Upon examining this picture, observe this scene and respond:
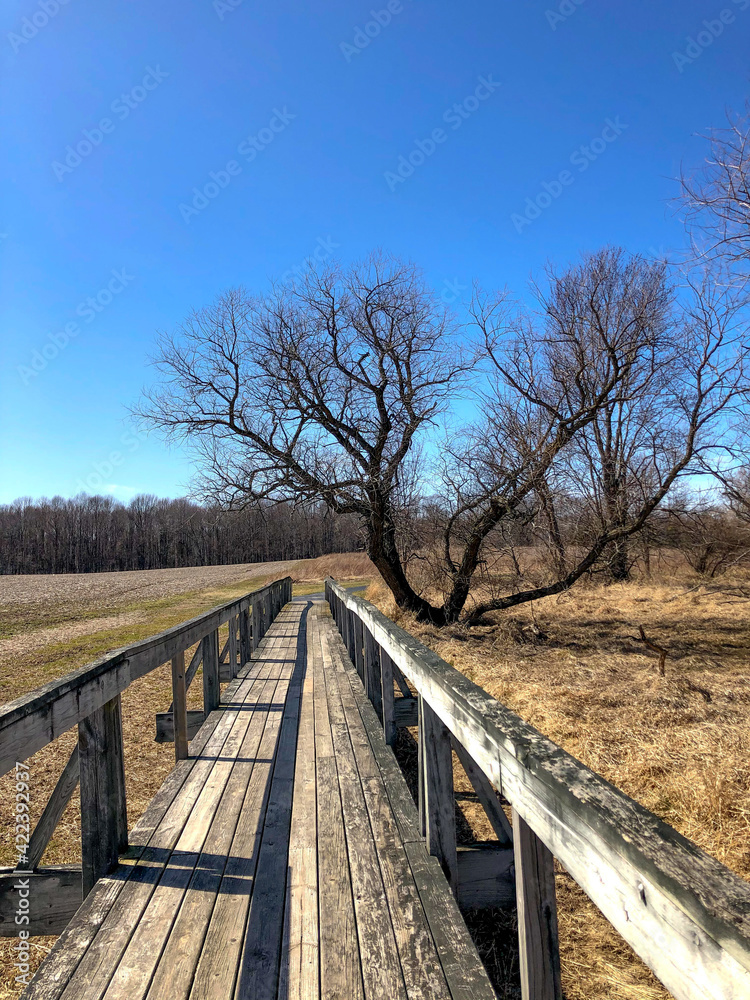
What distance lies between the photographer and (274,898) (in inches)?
97.4

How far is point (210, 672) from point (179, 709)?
1355 mm

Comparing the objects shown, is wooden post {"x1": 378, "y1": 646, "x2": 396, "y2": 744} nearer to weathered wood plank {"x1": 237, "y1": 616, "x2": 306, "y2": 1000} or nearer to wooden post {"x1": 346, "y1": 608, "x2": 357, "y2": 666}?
weathered wood plank {"x1": 237, "y1": 616, "x2": 306, "y2": 1000}

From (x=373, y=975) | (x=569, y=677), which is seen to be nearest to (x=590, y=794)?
(x=373, y=975)

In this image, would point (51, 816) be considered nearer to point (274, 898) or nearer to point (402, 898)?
point (274, 898)

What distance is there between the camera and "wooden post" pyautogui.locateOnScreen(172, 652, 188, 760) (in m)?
4.12

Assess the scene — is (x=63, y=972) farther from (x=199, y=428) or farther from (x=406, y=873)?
(x=199, y=428)

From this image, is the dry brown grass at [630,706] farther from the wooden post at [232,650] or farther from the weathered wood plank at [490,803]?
the wooden post at [232,650]

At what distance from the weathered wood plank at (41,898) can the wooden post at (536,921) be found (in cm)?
218

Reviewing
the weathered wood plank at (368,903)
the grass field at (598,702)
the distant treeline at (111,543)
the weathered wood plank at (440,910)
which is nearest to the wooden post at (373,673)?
the grass field at (598,702)

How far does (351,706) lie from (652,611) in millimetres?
10788

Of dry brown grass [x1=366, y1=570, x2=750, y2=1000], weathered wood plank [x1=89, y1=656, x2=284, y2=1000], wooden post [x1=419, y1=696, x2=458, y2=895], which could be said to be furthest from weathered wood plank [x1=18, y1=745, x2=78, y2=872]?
dry brown grass [x1=366, y1=570, x2=750, y2=1000]

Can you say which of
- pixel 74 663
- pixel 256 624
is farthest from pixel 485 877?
pixel 74 663

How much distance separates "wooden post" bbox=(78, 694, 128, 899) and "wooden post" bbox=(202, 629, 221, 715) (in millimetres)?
2500

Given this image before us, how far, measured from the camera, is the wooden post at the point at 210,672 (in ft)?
17.5
